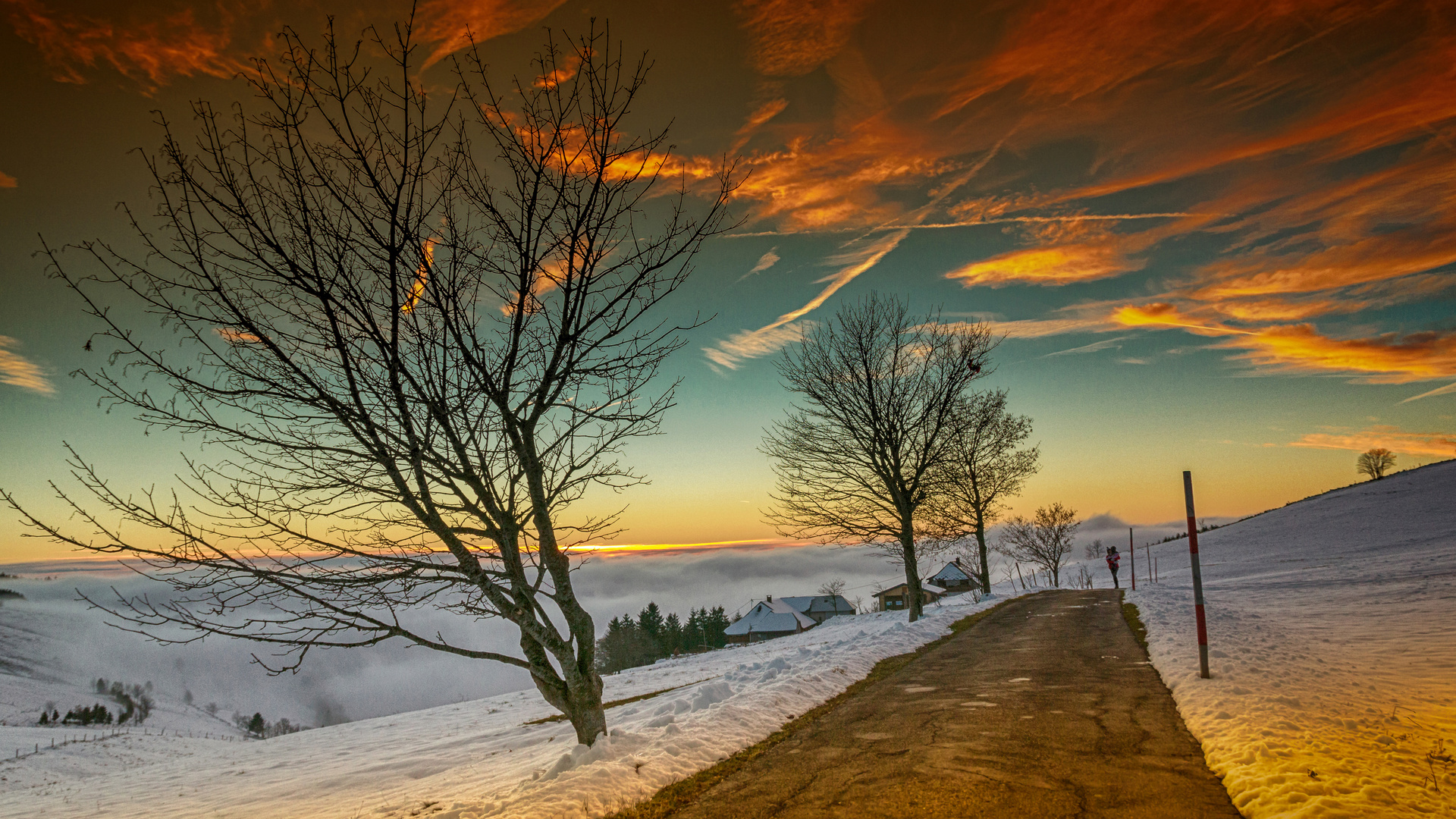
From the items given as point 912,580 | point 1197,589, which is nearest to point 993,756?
point 1197,589

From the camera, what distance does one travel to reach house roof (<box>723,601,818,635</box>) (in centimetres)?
8156

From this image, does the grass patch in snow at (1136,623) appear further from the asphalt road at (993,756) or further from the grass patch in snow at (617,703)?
the grass patch in snow at (617,703)

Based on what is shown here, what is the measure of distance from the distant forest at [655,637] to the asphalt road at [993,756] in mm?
79587

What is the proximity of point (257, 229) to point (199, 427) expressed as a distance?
191cm

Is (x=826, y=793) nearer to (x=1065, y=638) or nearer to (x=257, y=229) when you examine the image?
(x=257, y=229)

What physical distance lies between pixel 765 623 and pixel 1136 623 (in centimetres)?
7165

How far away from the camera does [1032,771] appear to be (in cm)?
486

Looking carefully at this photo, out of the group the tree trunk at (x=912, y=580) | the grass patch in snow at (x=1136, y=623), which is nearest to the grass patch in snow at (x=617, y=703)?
the tree trunk at (x=912, y=580)

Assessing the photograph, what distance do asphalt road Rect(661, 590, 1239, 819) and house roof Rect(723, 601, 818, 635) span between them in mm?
75318

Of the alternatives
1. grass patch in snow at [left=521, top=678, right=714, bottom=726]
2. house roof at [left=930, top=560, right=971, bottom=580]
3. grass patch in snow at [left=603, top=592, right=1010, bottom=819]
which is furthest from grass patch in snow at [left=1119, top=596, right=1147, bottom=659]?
house roof at [left=930, top=560, right=971, bottom=580]

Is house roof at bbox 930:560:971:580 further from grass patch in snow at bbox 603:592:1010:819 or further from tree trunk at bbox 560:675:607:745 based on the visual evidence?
tree trunk at bbox 560:675:607:745

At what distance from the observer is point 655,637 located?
8869 cm

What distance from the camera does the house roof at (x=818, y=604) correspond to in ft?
309

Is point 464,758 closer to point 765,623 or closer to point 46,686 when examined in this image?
point 765,623
